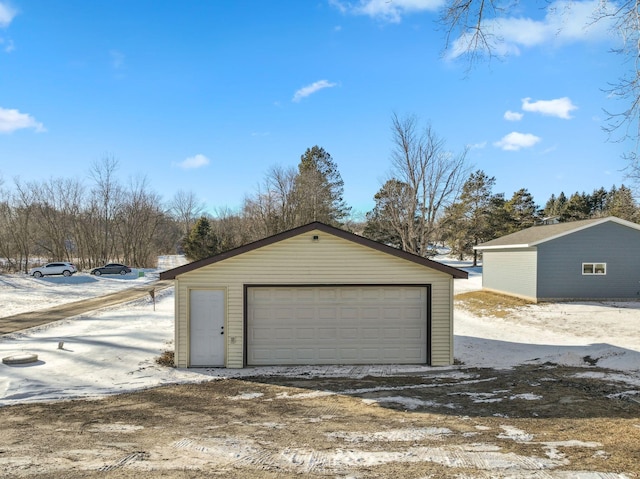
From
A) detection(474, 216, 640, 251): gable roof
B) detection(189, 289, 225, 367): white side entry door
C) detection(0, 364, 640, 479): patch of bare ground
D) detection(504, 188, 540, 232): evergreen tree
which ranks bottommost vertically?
detection(0, 364, 640, 479): patch of bare ground

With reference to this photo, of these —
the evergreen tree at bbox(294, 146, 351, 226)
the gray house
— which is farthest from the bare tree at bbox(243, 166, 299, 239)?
the gray house

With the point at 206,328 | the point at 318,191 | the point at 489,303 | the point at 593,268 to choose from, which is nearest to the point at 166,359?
the point at 206,328

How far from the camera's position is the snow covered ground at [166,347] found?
9820mm

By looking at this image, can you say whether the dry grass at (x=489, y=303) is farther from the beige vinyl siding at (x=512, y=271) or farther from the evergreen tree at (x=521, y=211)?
the evergreen tree at (x=521, y=211)

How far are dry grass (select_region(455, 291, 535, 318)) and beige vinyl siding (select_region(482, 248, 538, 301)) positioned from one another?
1.72 ft

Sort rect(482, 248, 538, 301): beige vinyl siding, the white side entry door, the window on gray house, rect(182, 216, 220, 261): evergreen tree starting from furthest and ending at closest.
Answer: rect(182, 216, 220, 261): evergreen tree
rect(482, 248, 538, 301): beige vinyl siding
the window on gray house
the white side entry door

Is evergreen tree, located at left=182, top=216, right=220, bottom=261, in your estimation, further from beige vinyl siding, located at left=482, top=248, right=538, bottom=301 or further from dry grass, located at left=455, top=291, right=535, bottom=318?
beige vinyl siding, located at left=482, top=248, right=538, bottom=301

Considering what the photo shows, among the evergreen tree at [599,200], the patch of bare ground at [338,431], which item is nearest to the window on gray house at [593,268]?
the patch of bare ground at [338,431]

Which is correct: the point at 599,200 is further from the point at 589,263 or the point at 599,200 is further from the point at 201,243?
the point at 201,243

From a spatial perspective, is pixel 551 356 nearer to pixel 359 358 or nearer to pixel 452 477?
pixel 359 358

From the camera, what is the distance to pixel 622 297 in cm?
2233

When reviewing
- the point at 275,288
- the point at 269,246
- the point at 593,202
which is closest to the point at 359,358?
the point at 275,288

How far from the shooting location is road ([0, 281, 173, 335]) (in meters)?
17.6

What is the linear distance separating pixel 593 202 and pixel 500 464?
69629 millimetres
